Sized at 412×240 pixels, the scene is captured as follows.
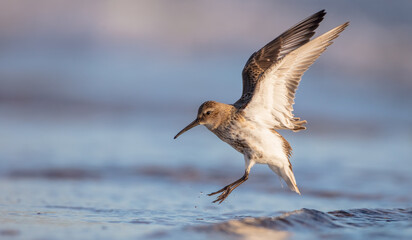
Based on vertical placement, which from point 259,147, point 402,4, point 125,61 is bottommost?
point 259,147

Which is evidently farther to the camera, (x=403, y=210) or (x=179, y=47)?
(x=179, y=47)

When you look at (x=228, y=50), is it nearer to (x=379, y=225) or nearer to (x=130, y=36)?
(x=130, y=36)

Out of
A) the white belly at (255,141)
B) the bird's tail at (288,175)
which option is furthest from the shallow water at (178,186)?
the white belly at (255,141)

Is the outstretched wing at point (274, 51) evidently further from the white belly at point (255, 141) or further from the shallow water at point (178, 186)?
the shallow water at point (178, 186)

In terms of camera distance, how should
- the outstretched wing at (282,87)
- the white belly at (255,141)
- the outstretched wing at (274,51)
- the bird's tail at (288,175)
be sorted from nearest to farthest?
1. the outstretched wing at (282,87)
2. the white belly at (255,141)
3. the outstretched wing at (274,51)
4. the bird's tail at (288,175)

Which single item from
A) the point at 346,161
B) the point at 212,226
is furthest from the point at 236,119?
the point at 346,161

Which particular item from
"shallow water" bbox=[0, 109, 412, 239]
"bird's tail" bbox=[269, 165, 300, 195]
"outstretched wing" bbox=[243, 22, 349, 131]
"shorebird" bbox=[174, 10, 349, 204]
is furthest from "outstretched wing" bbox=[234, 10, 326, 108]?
"shallow water" bbox=[0, 109, 412, 239]

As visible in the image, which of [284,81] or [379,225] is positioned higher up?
[284,81]
